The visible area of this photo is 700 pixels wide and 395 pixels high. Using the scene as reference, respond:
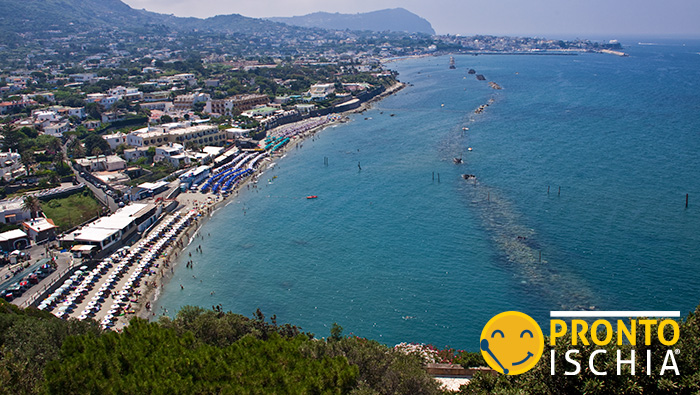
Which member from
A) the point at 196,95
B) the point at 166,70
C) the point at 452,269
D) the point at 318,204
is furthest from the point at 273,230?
the point at 166,70

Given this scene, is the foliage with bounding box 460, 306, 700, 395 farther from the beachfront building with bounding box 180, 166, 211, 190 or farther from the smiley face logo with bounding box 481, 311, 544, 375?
the beachfront building with bounding box 180, 166, 211, 190

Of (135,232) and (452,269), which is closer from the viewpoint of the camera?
(452,269)

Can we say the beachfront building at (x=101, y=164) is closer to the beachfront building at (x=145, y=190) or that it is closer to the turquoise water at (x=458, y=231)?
the beachfront building at (x=145, y=190)

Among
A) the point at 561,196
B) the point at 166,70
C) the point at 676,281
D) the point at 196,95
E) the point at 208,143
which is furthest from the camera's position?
the point at 166,70

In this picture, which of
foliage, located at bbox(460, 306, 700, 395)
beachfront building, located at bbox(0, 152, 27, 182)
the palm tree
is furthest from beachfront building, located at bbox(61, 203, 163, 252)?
foliage, located at bbox(460, 306, 700, 395)

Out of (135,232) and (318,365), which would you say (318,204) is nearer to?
(135,232)

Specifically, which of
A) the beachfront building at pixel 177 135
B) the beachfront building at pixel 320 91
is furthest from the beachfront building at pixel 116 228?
the beachfront building at pixel 320 91

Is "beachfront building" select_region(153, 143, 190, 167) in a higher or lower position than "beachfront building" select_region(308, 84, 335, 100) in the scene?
lower

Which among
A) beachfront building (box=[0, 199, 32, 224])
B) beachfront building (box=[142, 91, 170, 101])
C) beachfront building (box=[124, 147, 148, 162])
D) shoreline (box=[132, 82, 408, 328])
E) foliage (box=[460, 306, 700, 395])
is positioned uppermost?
beachfront building (box=[142, 91, 170, 101])
